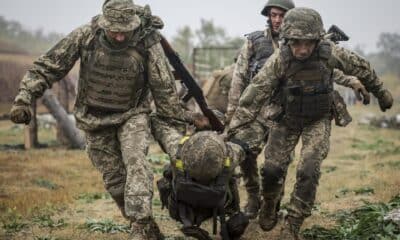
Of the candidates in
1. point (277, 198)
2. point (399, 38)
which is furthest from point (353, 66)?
point (399, 38)

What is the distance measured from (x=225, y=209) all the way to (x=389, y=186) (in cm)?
453

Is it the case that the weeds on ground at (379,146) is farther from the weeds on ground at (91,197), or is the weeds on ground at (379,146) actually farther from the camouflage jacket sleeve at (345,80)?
the camouflage jacket sleeve at (345,80)

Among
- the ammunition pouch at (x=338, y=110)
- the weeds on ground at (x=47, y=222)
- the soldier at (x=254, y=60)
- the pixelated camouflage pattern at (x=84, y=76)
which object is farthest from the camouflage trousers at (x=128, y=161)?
the ammunition pouch at (x=338, y=110)

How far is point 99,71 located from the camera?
253 inches

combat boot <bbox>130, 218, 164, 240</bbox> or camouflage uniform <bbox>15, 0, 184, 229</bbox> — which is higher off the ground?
camouflage uniform <bbox>15, 0, 184, 229</bbox>

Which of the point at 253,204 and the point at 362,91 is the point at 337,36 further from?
the point at 253,204

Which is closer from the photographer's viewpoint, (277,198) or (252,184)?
(277,198)

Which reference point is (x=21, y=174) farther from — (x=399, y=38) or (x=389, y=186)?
(x=399, y=38)

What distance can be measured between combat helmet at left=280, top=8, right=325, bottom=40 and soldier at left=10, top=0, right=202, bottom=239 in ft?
4.19

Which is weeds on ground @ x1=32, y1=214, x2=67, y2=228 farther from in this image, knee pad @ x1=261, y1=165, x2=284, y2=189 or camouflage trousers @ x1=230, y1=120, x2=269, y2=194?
knee pad @ x1=261, y1=165, x2=284, y2=189

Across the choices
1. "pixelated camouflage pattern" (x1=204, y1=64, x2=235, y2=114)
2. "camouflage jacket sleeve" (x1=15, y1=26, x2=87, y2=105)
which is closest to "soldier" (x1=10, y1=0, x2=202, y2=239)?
"camouflage jacket sleeve" (x1=15, y1=26, x2=87, y2=105)

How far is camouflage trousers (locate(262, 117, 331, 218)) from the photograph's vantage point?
6.39 m

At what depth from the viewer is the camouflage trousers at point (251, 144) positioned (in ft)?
22.6

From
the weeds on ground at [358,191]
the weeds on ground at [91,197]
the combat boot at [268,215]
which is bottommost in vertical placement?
the weeds on ground at [91,197]
